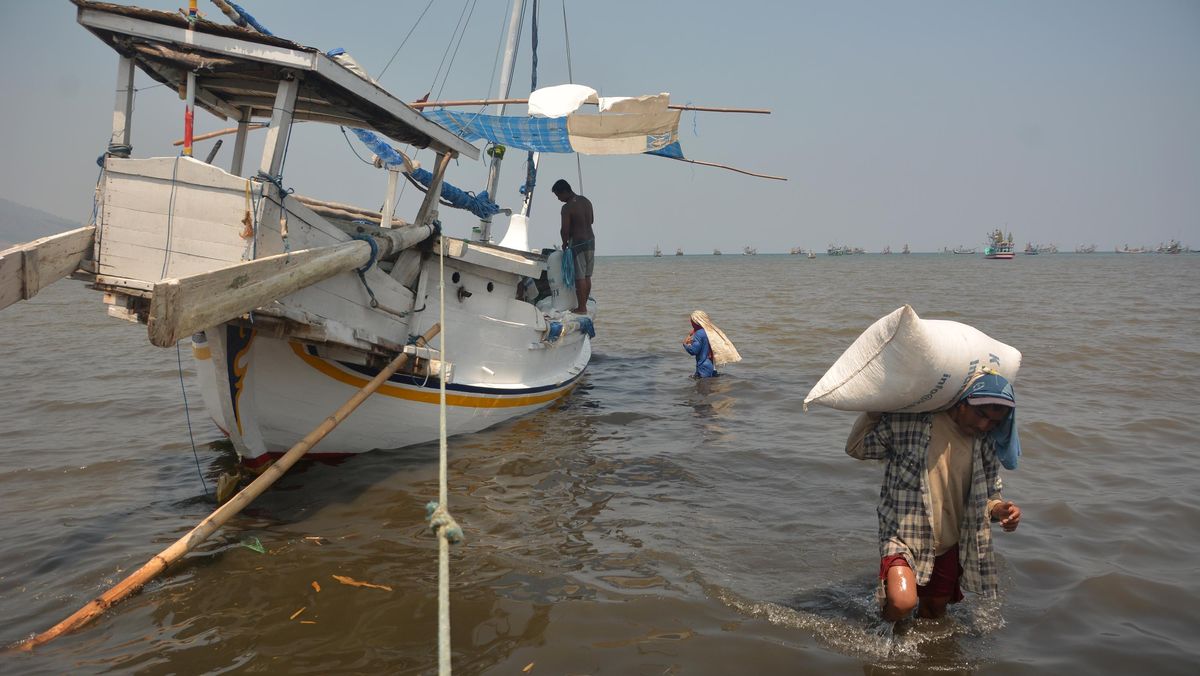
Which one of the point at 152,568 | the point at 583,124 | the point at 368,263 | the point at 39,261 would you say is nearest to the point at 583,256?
the point at 583,124

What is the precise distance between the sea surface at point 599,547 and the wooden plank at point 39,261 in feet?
6.10

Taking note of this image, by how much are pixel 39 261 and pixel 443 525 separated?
3.42 m

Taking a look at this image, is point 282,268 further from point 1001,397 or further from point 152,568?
point 1001,397

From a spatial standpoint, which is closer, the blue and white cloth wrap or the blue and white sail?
the blue and white cloth wrap

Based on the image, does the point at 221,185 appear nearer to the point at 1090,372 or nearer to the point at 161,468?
the point at 161,468

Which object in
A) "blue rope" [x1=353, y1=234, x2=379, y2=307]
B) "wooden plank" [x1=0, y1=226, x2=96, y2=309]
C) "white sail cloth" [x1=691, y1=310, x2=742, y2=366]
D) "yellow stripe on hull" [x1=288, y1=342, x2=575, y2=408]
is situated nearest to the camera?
"wooden plank" [x1=0, y1=226, x2=96, y2=309]

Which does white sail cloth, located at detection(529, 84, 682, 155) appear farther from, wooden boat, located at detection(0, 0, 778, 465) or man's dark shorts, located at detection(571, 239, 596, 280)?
wooden boat, located at detection(0, 0, 778, 465)

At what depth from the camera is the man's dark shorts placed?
10.2 metres

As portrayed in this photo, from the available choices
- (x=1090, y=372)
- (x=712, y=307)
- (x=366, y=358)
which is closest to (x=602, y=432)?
(x=366, y=358)

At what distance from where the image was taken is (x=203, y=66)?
4.82 meters

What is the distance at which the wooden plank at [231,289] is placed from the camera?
11.2 ft

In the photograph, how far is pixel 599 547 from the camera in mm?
4859

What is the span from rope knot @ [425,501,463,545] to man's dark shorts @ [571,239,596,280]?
774 cm

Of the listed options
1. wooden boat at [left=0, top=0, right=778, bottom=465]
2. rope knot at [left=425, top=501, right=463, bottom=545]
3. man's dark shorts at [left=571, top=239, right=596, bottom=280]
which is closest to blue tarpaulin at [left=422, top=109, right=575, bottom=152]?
man's dark shorts at [left=571, top=239, right=596, bottom=280]
